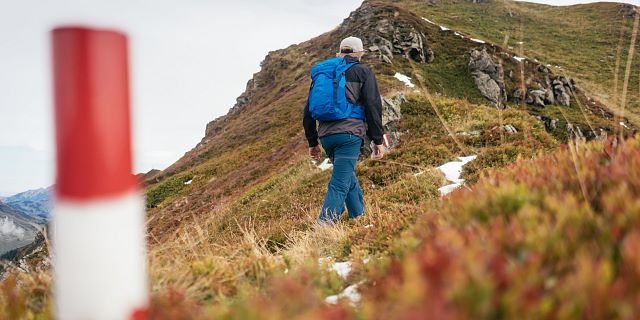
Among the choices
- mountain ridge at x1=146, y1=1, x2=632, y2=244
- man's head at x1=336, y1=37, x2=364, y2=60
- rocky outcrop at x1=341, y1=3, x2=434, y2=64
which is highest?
rocky outcrop at x1=341, y1=3, x2=434, y2=64

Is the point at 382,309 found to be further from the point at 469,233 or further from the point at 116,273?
the point at 116,273

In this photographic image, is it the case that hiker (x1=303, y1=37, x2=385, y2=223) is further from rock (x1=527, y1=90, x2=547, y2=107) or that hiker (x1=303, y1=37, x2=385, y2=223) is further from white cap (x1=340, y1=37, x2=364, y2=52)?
rock (x1=527, y1=90, x2=547, y2=107)

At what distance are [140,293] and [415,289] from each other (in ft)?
2.92

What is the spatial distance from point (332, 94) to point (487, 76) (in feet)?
117

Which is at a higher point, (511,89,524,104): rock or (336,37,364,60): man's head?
(336,37,364,60): man's head

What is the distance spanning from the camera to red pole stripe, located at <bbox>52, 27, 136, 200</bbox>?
129 cm

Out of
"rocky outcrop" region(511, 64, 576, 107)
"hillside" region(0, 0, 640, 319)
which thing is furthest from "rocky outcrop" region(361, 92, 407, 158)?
"rocky outcrop" region(511, 64, 576, 107)

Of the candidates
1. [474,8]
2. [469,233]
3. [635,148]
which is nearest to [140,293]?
[469,233]

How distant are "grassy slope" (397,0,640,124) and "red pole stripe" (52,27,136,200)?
52071mm

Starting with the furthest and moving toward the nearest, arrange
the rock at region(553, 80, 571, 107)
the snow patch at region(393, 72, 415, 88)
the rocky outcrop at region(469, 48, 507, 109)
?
the rock at region(553, 80, 571, 107) → the rocky outcrop at region(469, 48, 507, 109) → the snow patch at region(393, 72, 415, 88)

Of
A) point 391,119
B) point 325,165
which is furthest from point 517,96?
point 325,165

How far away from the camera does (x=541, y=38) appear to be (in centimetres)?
6888

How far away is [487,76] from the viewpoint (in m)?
37.3

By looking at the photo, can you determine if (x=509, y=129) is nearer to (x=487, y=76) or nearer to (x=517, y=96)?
(x=487, y=76)
